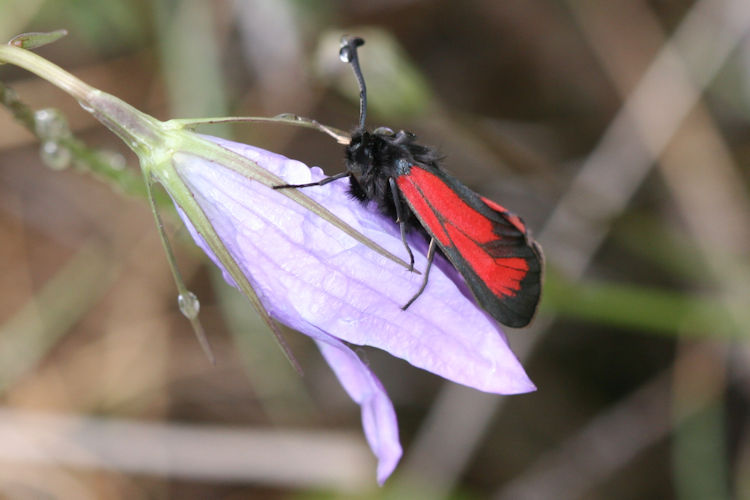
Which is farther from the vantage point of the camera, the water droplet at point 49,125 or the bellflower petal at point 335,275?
the water droplet at point 49,125

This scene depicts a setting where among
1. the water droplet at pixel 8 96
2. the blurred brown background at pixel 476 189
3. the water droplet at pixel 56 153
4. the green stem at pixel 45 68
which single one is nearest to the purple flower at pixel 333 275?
the green stem at pixel 45 68

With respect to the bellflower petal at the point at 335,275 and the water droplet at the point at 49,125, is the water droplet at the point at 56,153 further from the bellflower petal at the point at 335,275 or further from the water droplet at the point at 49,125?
the bellflower petal at the point at 335,275

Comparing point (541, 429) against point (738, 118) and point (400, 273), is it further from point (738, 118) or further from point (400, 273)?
point (400, 273)

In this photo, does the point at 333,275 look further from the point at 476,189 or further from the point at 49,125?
the point at 476,189

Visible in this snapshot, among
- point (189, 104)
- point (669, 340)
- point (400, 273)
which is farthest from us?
point (669, 340)

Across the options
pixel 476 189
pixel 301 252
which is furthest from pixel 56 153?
pixel 476 189

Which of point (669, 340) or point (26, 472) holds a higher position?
point (669, 340)

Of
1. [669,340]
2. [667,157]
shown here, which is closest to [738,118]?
[667,157]
